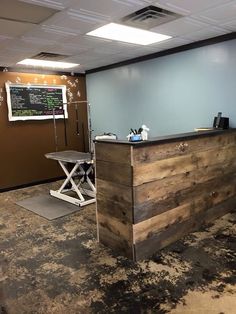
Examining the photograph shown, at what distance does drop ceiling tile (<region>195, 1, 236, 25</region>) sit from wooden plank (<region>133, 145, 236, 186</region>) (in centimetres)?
142

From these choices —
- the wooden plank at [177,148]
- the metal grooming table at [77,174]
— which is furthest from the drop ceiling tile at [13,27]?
the metal grooming table at [77,174]

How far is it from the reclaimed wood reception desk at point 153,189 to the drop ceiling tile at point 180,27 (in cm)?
122

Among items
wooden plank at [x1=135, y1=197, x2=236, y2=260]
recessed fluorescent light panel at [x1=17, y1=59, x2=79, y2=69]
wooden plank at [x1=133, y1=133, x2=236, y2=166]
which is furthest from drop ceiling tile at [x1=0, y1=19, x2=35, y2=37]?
wooden plank at [x1=135, y1=197, x2=236, y2=260]

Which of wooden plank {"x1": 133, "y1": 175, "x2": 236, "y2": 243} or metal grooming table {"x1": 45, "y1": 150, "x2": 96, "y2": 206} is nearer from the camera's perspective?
wooden plank {"x1": 133, "y1": 175, "x2": 236, "y2": 243}

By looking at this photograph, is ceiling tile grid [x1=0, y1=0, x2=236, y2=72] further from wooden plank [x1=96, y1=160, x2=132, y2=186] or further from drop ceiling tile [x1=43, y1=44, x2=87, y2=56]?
wooden plank [x1=96, y1=160, x2=132, y2=186]

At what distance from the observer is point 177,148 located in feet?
8.91

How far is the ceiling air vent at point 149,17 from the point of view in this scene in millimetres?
2551

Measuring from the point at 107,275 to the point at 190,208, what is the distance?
1.22 metres

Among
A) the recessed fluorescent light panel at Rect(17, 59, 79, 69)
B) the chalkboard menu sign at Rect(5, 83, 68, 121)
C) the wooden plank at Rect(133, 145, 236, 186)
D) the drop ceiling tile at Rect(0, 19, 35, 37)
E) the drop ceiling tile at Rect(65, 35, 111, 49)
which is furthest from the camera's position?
the chalkboard menu sign at Rect(5, 83, 68, 121)

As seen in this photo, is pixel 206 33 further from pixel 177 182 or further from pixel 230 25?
pixel 177 182

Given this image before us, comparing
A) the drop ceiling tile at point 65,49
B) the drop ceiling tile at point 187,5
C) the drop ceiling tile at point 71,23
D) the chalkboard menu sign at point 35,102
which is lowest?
the chalkboard menu sign at point 35,102

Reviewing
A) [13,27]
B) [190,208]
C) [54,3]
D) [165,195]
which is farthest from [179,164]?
[13,27]

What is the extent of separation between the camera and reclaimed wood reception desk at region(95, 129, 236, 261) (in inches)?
96.4

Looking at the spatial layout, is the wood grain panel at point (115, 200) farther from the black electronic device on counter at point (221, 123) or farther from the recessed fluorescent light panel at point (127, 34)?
the black electronic device on counter at point (221, 123)
